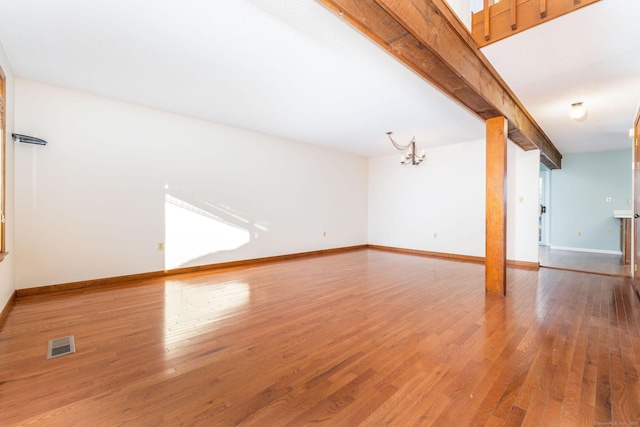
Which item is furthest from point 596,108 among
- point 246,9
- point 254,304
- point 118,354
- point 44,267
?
point 44,267

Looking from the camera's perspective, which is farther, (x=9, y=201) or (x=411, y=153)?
(x=411, y=153)

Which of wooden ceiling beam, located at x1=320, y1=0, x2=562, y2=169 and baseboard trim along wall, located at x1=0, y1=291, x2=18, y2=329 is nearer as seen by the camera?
wooden ceiling beam, located at x1=320, y1=0, x2=562, y2=169

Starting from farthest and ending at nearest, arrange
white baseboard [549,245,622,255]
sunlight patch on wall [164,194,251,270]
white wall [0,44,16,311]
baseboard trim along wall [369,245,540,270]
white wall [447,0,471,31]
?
white baseboard [549,245,622,255]
baseboard trim along wall [369,245,540,270]
sunlight patch on wall [164,194,251,270]
white wall [0,44,16,311]
white wall [447,0,471,31]

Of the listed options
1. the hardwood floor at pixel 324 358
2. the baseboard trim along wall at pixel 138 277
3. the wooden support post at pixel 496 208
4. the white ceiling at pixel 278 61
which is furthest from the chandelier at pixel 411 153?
the baseboard trim along wall at pixel 138 277

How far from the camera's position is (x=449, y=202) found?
642 centimetres

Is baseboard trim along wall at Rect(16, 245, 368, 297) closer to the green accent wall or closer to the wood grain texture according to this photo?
the wood grain texture

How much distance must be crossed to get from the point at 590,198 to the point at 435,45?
25.2ft

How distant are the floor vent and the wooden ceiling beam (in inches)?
118

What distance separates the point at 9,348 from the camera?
2131mm

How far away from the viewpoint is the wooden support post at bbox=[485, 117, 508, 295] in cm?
356

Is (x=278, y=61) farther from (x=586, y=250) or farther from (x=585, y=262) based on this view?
(x=586, y=250)

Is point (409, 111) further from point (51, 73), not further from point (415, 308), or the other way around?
point (51, 73)

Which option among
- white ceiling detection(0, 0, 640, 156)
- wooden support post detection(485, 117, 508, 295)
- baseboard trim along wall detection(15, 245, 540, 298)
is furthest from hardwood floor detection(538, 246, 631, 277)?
wooden support post detection(485, 117, 508, 295)

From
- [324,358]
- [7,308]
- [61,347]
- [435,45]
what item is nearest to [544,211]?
[435,45]
